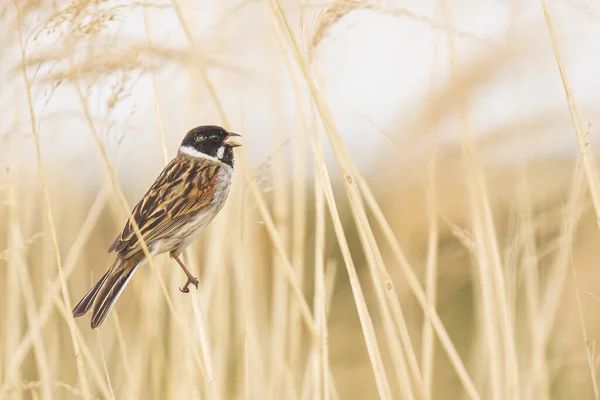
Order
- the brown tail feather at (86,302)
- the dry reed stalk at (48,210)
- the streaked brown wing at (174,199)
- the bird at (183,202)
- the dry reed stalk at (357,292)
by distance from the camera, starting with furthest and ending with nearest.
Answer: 1. the streaked brown wing at (174,199)
2. the bird at (183,202)
3. the brown tail feather at (86,302)
4. the dry reed stalk at (357,292)
5. the dry reed stalk at (48,210)

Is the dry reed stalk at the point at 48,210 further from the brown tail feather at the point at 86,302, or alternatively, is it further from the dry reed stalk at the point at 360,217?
the dry reed stalk at the point at 360,217

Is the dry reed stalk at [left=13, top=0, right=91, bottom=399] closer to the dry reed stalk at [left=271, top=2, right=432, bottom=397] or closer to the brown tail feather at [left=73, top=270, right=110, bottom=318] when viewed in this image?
the brown tail feather at [left=73, top=270, right=110, bottom=318]

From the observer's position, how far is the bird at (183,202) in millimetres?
2494

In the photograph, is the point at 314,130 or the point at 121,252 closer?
the point at 314,130

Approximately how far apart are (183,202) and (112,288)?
24.7 inches

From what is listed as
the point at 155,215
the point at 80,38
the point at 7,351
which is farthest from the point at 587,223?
the point at 7,351

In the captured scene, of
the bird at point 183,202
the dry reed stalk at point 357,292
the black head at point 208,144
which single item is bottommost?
the dry reed stalk at point 357,292

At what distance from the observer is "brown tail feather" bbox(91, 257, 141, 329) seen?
85.4 inches

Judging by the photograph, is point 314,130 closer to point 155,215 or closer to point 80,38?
point 80,38

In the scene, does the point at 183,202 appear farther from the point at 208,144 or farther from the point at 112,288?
the point at 112,288

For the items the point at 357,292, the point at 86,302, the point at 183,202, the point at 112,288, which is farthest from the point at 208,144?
the point at 357,292

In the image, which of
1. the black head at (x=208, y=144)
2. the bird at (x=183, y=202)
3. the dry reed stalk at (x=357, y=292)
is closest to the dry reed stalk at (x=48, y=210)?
the bird at (x=183, y=202)

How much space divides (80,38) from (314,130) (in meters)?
0.66

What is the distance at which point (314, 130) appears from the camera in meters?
2.18
